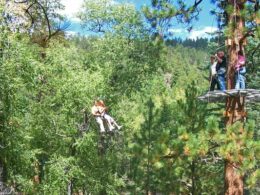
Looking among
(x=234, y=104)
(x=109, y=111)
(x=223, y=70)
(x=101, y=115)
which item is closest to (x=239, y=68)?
(x=223, y=70)

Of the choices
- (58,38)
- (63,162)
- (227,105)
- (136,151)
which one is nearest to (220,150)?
(227,105)

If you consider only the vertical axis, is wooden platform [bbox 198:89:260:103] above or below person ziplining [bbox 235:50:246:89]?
below

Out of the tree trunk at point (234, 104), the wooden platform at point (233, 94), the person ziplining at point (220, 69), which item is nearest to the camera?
the wooden platform at point (233, 94)

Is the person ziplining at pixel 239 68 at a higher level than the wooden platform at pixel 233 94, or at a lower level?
higher

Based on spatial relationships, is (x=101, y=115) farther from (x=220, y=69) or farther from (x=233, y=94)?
(x=233, y=94)

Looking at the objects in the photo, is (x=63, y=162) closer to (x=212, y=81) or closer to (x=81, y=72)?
(x=81, y=72)

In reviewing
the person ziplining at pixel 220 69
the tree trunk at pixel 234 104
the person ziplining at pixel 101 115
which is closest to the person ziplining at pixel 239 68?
the tree trunk at pixel 234 104

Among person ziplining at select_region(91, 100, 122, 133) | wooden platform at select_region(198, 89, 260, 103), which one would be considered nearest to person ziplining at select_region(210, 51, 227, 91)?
wooden platform at select_region(198, 89, 260, 103)

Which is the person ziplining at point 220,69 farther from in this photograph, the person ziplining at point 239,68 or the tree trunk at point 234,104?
the person ziplining at point 239,68

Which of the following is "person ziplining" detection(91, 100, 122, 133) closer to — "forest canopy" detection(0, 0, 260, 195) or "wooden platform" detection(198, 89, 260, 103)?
"forest canopy" detection(0, 0, 260, 195)

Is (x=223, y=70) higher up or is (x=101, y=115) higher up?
(x=223, y=70)

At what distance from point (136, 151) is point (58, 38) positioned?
17660mm

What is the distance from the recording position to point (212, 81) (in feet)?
36.8

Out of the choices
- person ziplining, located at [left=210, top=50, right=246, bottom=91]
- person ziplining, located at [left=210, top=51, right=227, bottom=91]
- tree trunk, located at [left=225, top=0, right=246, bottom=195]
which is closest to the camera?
tree trunk, located at [left=225, top=0, right=246, bottom=195]
